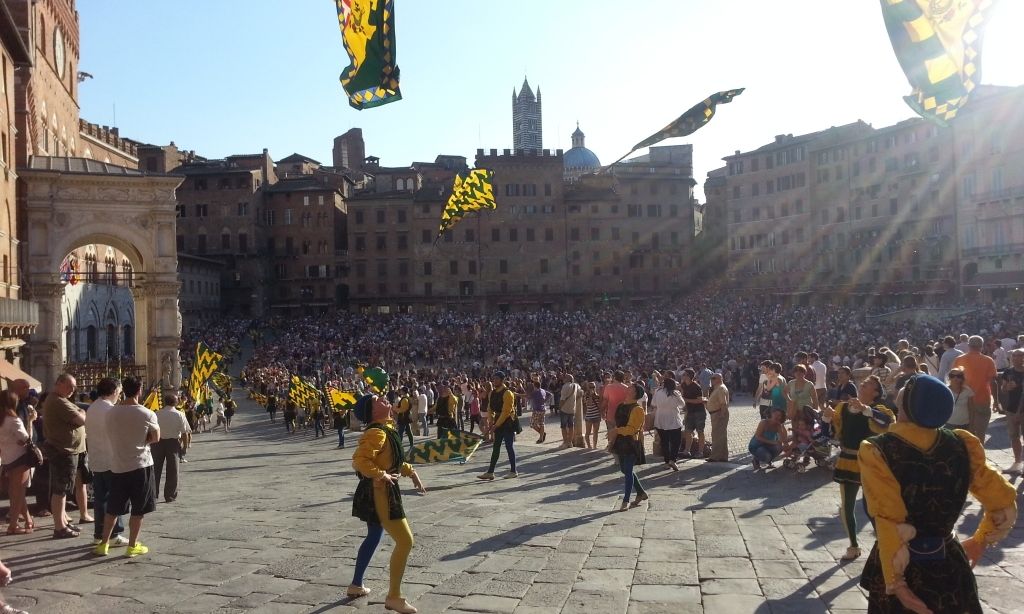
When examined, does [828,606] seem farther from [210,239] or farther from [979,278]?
[210,239]

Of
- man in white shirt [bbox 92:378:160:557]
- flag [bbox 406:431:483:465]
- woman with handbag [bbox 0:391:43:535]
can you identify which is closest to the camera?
man in white shirt [bbox 92:378:160:557]

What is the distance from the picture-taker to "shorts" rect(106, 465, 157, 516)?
6992 millimetres

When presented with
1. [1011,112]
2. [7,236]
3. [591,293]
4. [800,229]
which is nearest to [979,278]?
[1011,112]

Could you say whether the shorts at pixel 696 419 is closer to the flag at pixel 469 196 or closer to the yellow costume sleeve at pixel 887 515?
the yellow costume sleeve at pixel 887 515

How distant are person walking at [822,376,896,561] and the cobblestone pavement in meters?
0.38

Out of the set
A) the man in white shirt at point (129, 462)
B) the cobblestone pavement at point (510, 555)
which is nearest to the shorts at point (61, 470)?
the cobblestone pavement at point (510, 555)

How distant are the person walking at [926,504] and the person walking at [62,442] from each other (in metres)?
7.16

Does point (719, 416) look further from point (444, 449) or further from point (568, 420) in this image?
point (444, 449)

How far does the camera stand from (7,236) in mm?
23703

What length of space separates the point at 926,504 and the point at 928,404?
0.43 m

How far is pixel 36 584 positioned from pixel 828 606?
224 inches

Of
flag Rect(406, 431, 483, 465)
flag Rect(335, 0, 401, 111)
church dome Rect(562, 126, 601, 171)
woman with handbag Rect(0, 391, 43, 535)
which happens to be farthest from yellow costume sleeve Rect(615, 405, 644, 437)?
church dome Rect(562, 126, 601, 171)

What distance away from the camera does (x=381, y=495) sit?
18.7ft

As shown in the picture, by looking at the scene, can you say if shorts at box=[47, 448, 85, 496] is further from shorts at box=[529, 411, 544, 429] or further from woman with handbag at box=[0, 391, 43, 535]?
shorts at box=[529, 411, 544, 429]
